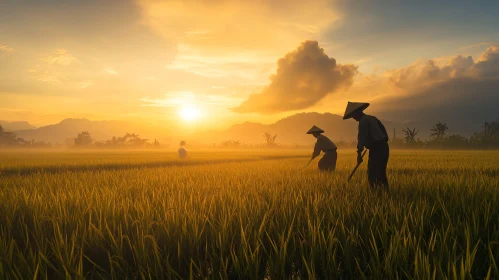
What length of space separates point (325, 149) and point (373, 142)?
335 centimetres

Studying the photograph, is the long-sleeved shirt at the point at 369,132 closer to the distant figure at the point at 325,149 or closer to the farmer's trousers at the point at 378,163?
the farmer's trousers at the point at 378,163

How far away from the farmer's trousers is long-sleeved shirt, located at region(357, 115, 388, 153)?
155 millimetres

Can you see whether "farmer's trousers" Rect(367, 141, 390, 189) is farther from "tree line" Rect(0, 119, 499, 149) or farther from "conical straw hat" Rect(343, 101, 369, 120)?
"tree line" Rect(0, 119, 499, 149)

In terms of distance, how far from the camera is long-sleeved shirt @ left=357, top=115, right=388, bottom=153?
4.45 meters

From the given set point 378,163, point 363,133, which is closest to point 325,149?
point 378,163

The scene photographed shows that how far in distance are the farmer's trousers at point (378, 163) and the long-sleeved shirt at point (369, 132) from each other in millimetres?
155

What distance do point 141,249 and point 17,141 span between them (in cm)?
7330

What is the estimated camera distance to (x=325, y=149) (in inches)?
309

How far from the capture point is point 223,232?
2205 mm

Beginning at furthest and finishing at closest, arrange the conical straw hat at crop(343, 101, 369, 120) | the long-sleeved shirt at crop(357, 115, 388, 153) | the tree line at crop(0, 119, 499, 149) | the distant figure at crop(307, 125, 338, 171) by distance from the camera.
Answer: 1. the tree line at crop(0, 119, 499, 149)
2. the distant figure at crop(307, 125, 338, 171)
3. the conical straw hat at crop(343, 101, 369, 120)
4. the long-sleeved shirt at crop(357, 115, 388, 153)

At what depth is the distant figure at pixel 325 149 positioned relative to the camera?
7.80 metres

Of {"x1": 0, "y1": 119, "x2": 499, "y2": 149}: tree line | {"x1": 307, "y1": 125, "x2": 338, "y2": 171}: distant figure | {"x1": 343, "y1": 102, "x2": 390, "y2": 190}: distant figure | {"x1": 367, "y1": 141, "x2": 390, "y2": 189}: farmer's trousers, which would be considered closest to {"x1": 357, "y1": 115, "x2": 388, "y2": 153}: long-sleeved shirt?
{"x1": 343, "y1": 102, "x2": 390, "y2": 190}: distant figure

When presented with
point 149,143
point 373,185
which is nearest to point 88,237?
point 373,185

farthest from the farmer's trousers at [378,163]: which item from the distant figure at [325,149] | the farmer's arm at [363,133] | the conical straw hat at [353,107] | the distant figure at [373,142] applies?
the distant figure at [325,149]
